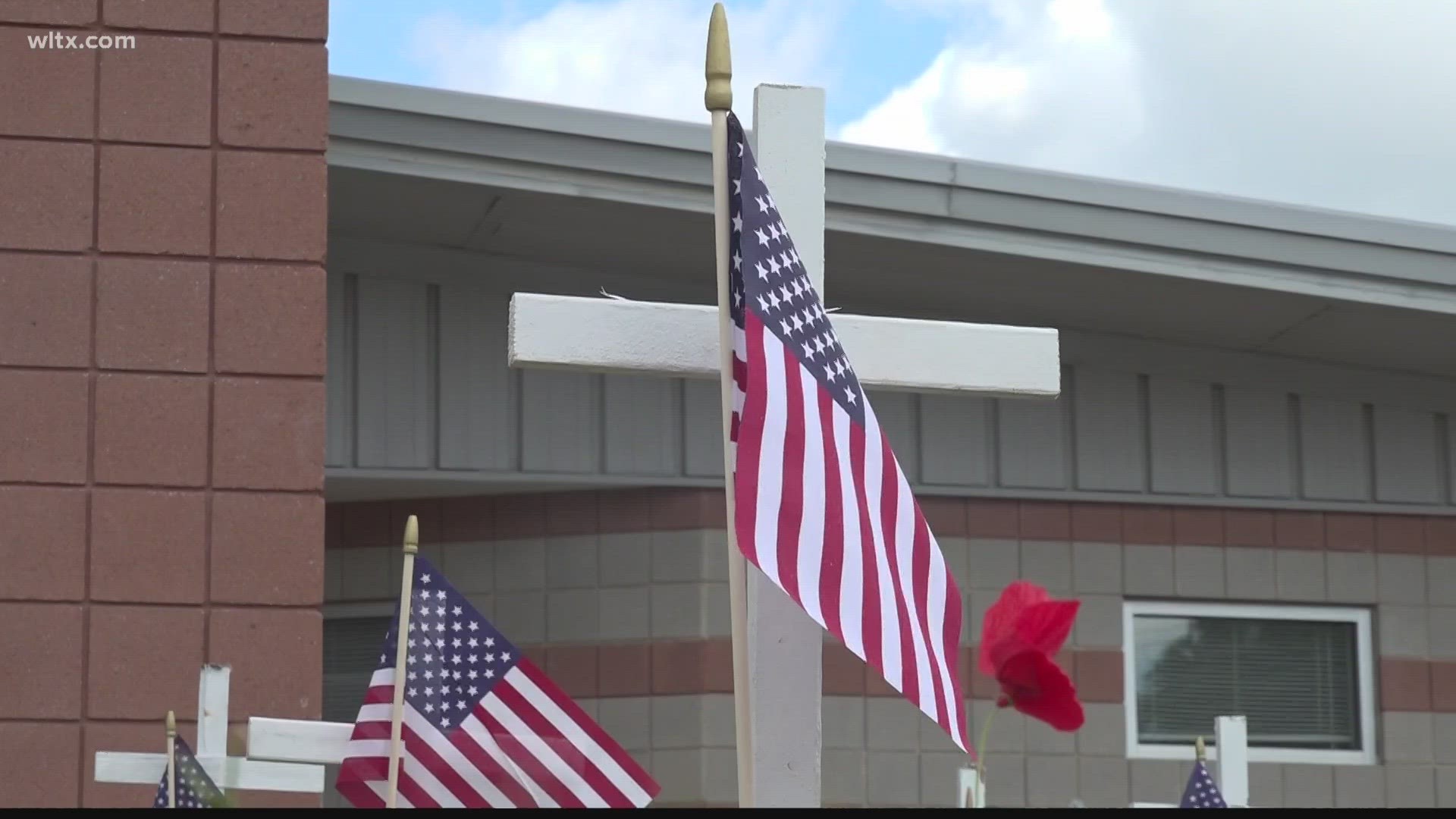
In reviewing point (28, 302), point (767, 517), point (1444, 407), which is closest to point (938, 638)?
point (767, 517)

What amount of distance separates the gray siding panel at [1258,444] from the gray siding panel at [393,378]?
4198mm

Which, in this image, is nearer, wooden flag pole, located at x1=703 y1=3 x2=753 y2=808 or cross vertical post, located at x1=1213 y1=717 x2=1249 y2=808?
wooden flag pole, located at x1=703 y1=3 x2=753 y2=808

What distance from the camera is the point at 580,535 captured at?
9.60 meters

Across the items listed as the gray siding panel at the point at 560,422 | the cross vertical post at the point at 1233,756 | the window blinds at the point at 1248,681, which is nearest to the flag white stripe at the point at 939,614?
the cross vertical post at the point at 1233,756

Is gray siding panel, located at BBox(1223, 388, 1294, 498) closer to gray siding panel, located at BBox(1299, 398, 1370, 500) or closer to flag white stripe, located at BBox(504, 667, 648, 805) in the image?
gray siding panel, located at BBox(1299, 398, 1370, 500)

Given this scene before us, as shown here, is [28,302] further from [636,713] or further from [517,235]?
[636,713]

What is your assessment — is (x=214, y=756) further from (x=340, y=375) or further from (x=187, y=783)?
(x=340, y=375)

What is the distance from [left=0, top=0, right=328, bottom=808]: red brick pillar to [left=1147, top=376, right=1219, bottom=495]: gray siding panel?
Answer: 5190mm

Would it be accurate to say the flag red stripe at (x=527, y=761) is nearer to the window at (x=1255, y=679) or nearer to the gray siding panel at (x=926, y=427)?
the gray siding panel at (x=926, y=427)

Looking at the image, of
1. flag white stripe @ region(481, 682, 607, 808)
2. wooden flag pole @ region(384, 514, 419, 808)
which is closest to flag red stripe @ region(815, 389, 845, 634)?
wooden flag pole @ region(384, 514, 419, 808)

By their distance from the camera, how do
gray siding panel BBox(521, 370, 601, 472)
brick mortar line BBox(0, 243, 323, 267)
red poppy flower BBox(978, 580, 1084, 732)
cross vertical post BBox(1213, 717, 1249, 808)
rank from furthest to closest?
gray siding panel BBox(521, 370, 601, 472), cross vertical post BBox(1213, 717, 1249, 808), brick mortar line BBox(0, 243, 323, 267), red poppy flower BBox(978, 580, 1084, 732)

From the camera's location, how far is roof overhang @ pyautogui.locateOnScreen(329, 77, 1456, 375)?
8375mm

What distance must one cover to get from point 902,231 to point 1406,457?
133 inches

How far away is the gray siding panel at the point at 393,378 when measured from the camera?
9.19m
